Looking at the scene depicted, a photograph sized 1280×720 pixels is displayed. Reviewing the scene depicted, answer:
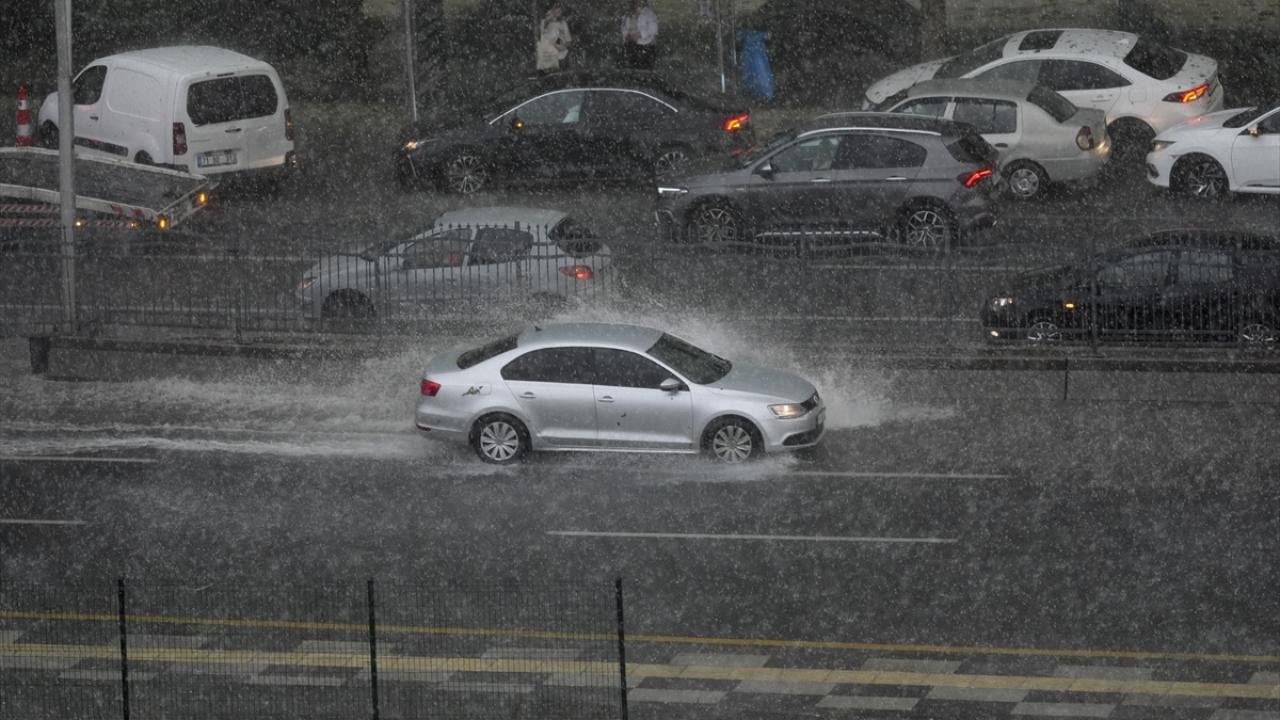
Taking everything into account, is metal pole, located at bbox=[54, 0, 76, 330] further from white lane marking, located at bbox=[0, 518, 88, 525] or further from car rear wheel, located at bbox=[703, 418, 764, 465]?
car rear wheel, located at bbox=[703, 418, 764, 465]

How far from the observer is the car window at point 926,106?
26.2m

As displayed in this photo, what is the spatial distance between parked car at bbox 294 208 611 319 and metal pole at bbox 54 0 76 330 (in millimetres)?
2285

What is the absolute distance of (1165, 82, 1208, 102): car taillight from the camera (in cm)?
2706

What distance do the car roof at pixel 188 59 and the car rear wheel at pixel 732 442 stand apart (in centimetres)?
1147

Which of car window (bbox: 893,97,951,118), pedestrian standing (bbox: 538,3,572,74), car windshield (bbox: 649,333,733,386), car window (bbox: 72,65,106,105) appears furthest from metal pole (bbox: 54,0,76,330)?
pedestrian standing (bbox: 538,3,572,74)

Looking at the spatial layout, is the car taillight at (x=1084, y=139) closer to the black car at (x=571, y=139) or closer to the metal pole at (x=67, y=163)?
the black car at (x=571, y=139)

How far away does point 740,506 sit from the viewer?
666 inches

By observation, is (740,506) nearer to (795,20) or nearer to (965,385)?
(965,385)

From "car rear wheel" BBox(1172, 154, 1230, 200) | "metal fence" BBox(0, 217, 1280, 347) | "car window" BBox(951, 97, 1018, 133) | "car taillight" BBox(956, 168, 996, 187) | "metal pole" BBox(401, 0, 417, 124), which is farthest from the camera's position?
"metal pole" BBox(401, 0, 417, 124)

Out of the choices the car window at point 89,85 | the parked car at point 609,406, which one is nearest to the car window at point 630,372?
the parked car at point 609,406

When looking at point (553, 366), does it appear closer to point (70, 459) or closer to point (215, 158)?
→ point (70, 459)

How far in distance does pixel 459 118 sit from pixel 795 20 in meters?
9.10

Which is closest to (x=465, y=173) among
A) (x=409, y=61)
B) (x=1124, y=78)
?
(x=409, y=61)

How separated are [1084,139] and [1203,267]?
593 centimetres
